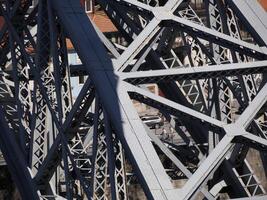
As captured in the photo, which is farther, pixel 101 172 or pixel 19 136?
pixel 19 136

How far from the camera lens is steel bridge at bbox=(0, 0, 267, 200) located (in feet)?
39.2

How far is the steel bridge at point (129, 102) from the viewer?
1195 centimetres

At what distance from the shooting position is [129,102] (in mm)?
11938

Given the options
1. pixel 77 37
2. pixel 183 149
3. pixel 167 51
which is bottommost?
pixel 183 149

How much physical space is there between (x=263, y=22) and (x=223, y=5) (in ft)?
5.40

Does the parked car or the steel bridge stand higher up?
the steel bridge

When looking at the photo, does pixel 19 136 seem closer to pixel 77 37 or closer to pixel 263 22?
pixel 77 37

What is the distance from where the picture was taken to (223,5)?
14906 mm

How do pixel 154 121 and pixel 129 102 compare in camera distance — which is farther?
pixel 154 121

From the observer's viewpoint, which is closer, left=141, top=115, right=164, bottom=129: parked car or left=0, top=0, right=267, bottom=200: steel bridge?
left=0, top=0, right=267, bottom=200: steel bridge

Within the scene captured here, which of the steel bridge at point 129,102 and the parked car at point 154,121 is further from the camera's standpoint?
the parked car at point 154,121

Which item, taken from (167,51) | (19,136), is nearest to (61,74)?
(19,136)

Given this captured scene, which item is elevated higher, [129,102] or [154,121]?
[129,102]

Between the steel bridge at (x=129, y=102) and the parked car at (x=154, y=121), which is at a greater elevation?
the steel bridge at (x=129, y=102)
